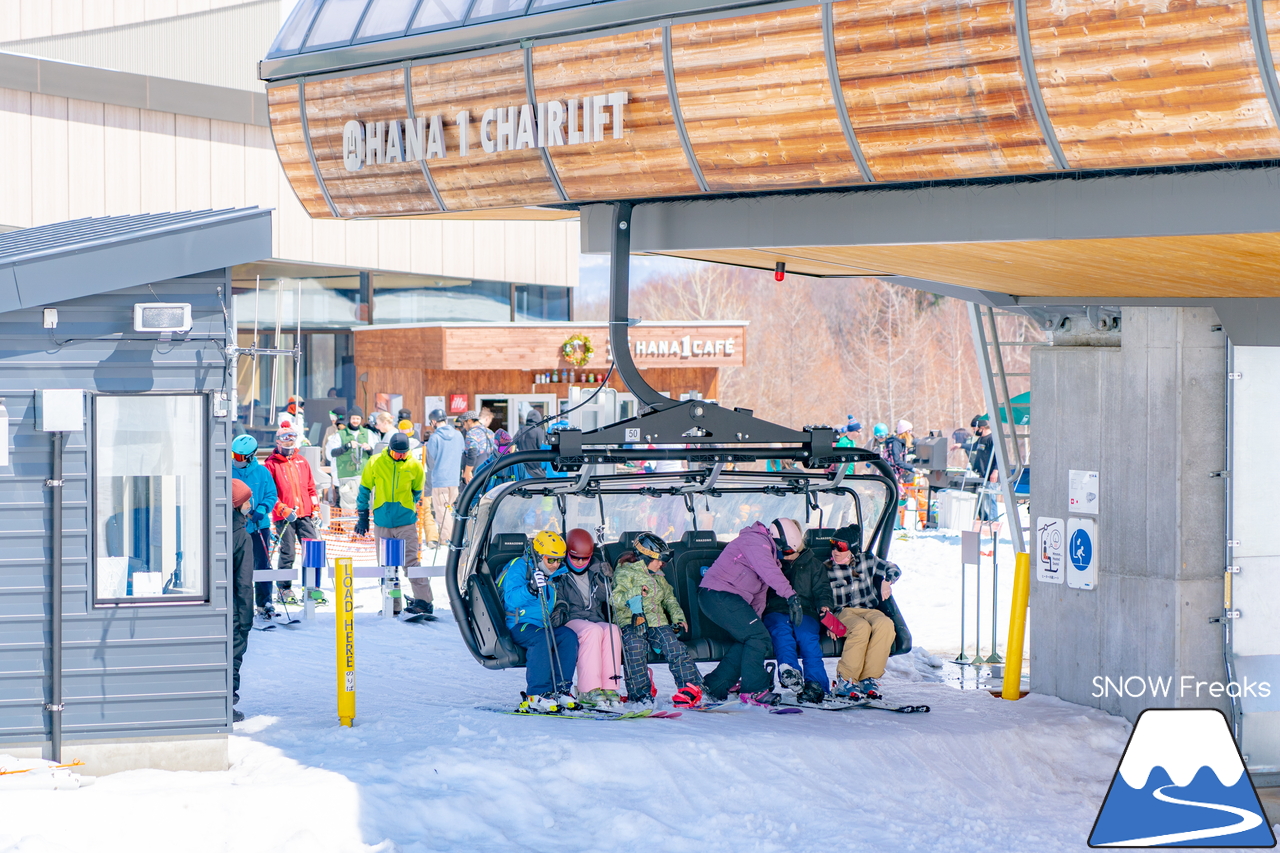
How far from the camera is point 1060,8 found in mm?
6066

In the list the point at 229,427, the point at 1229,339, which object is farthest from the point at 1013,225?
the point at 229,427

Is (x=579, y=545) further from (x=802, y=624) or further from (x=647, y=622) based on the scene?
(x=802, y=624)

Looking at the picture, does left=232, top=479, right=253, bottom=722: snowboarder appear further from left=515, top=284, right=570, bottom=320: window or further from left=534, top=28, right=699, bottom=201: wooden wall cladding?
left=515, top=284, right=570, bottom=320: window

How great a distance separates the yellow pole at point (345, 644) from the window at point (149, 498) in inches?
49.8

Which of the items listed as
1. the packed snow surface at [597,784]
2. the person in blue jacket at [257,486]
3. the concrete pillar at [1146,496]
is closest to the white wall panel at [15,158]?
the person in blue jacket at [257,486]

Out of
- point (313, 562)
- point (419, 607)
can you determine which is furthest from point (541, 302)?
point (313, 562)

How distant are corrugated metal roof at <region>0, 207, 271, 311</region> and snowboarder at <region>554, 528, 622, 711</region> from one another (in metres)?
2.85

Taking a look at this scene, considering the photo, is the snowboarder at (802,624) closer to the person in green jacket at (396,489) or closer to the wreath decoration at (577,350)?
the person in green jacket at (396,489)

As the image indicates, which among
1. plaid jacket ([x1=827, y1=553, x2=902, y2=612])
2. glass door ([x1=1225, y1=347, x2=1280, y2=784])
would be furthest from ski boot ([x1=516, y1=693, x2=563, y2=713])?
glass door ([x1=1225, y1=347, x2=1280, y2=784])

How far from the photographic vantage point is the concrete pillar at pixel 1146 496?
912cm

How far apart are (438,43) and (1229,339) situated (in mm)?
5278

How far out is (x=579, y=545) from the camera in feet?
30.4

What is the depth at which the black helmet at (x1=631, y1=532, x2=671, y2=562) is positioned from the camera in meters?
9.41

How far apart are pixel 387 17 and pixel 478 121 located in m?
1.02
